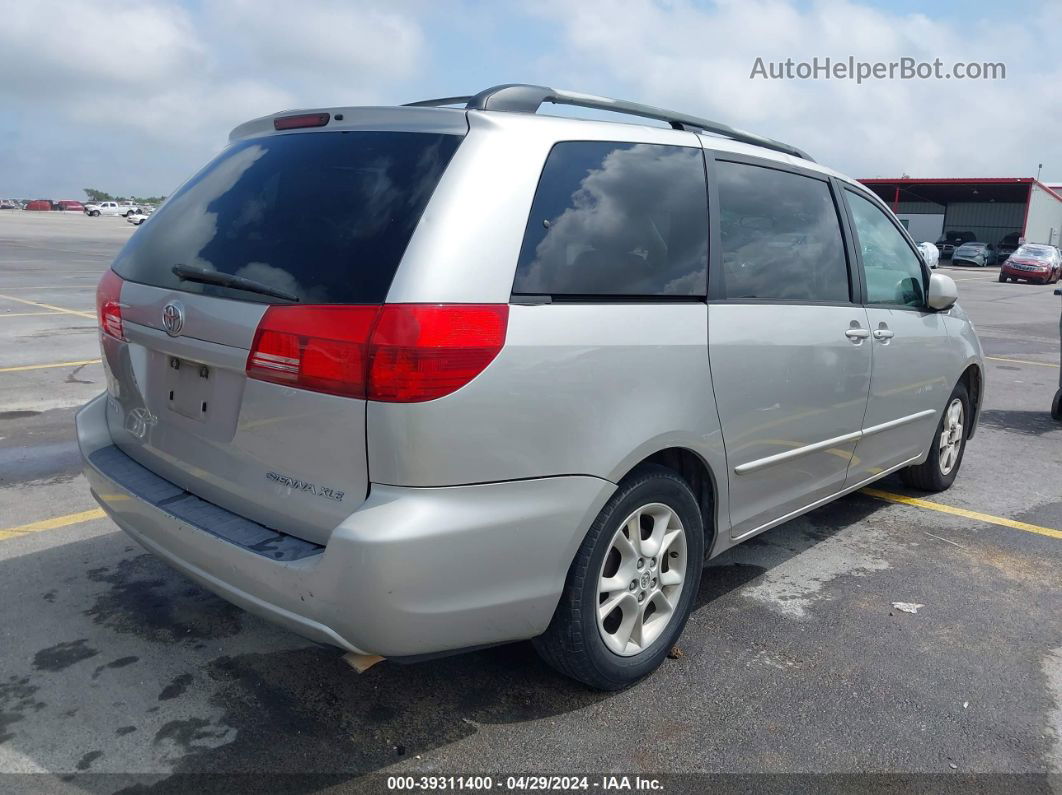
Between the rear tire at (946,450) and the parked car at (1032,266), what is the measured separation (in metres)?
33.0

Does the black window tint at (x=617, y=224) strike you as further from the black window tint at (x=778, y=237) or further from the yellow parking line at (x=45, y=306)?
the yellow parking line at (x=45, y=306)

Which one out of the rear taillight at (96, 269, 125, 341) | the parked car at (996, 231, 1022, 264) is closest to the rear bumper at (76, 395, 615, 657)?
the rear taillight at (96, 269, 125, 341)

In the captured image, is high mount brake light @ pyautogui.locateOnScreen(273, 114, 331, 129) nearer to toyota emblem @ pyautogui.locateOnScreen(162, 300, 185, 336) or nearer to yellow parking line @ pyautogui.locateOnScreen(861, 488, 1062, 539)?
toyota emblem @ pyautogui.locateOnScreen(162, 300, 185, 336)

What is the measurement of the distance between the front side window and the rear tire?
2.80 ft

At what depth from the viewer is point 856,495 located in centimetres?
532

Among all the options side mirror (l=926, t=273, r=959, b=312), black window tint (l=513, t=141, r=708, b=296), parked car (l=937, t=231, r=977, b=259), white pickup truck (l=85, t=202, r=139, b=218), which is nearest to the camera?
black window tint (l=513, t=141, r=708, b=296)

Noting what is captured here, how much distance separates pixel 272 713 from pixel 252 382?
1069 mm

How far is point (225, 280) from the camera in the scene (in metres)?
2.58

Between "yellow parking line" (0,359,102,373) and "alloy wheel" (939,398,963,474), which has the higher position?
"alloy wheel" (939,398,963,474)

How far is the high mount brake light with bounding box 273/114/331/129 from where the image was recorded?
2.80 metres

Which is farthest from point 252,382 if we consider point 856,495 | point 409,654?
point 856,495

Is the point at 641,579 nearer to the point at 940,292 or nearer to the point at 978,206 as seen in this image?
the point at 940,292

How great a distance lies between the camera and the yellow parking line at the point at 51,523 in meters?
4.11

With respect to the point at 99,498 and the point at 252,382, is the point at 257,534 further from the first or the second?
the point at 99,498
